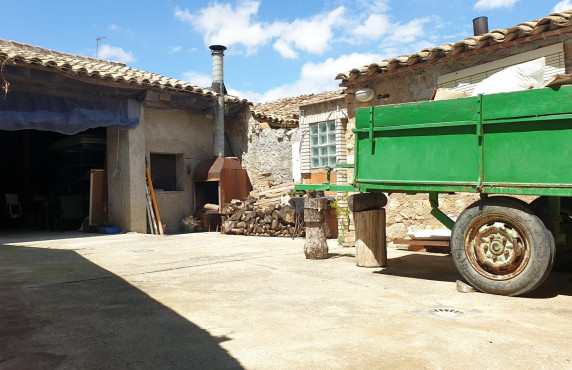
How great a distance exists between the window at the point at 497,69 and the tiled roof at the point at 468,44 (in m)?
0.28

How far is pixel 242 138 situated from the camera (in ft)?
49.5

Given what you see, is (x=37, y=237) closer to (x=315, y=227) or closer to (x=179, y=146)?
(x=179, y=146)

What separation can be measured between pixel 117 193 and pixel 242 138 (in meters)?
4.47

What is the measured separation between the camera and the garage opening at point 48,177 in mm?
13719

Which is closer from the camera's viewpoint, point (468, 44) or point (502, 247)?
point (502, 247)

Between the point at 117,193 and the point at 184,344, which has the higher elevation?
the point at 117,193

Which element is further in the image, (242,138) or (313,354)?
(242,138)

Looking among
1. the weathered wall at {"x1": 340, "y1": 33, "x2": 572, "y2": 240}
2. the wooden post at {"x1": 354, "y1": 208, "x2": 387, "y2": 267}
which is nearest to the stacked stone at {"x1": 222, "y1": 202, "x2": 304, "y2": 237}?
the weathered wall at {"x1": 340, "y1": 33, "x2": 572, "y2": 240}

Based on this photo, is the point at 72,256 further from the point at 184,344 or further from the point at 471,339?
the point at 471,339

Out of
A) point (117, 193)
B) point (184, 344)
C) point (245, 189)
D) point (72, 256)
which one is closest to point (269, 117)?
point (245, 189)

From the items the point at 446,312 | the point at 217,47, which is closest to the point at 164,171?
the point at 217,47

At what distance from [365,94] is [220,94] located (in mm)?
6720

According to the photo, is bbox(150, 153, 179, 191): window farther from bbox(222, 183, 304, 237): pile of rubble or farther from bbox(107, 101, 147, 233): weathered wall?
bbox(222, 183, 304, 237): pile of rubble

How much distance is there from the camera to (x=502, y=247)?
4.41 meters
